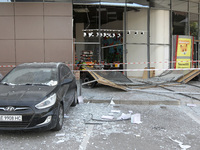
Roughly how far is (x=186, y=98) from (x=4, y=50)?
424 inches

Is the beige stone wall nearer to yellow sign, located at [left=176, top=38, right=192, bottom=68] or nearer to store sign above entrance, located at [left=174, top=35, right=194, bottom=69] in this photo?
store sign above entrance, located at [left=174, top=35, right=194, bottom=69]

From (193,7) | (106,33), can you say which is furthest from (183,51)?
(106,33)

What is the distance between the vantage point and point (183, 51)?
50.6 feet

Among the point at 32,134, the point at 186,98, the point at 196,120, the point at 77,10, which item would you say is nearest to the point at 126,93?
the point at 186,98

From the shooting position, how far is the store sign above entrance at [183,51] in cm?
1526

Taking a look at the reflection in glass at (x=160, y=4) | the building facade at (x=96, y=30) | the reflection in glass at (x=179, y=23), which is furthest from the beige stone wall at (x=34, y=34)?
the reflection in glass at (x=179, y=23)

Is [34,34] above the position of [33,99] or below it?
above

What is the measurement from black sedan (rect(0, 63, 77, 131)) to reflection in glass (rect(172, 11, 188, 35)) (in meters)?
12.5

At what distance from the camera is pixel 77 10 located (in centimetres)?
1371

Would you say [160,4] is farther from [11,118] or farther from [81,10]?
[11,118]

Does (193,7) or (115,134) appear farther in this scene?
(193,7)

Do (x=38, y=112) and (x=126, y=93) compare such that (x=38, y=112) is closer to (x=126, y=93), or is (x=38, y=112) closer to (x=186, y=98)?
(x=126, y=93)

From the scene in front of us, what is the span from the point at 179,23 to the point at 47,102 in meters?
14.3

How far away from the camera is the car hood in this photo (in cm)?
406
